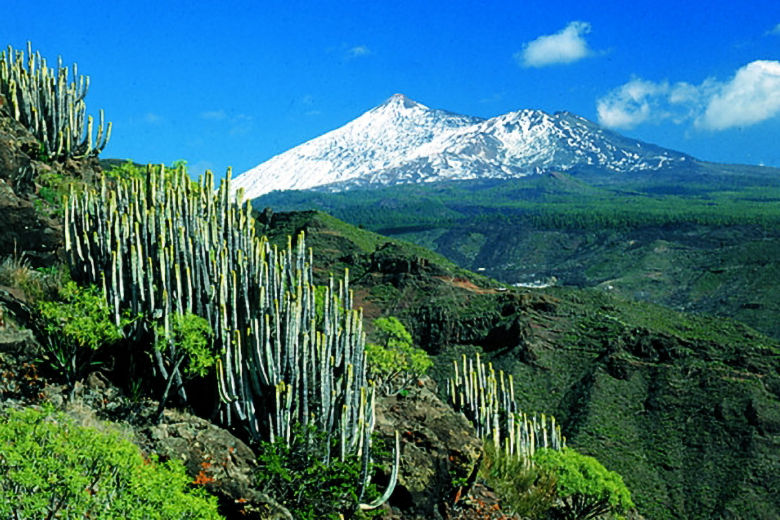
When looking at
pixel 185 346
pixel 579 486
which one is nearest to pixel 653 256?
pixel 579 486

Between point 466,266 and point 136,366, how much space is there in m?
150

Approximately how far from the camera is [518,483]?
24312 mm

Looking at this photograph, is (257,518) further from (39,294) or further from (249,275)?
(39,294)

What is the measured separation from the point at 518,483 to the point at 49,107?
25.4m

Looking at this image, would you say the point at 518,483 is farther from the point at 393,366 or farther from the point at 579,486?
the point at 393,366

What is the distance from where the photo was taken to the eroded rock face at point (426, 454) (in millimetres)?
19125

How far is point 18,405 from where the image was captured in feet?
50.7

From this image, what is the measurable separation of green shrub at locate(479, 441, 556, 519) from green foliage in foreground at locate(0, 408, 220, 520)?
43.6ft

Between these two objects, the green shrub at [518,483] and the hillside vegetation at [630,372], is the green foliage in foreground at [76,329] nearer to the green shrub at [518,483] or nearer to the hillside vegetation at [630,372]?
the green shrub at [518,483]

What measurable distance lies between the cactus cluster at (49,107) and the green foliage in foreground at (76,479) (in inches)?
903

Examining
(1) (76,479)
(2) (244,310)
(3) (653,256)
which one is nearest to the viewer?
(1) (76,479)

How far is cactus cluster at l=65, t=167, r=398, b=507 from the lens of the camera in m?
18.4

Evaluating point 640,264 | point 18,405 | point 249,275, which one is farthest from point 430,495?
point 640,264

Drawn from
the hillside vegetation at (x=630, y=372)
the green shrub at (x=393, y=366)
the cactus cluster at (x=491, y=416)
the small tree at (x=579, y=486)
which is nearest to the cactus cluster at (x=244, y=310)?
the green shrub at (x=393, y=366)
